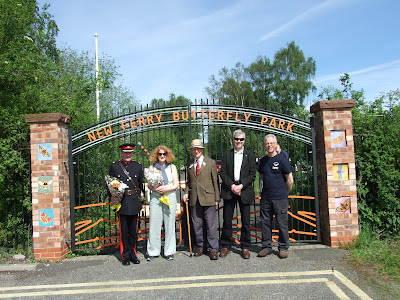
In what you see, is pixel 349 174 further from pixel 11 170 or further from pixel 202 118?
pixel 11 170

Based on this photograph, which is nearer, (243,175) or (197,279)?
(197,279)

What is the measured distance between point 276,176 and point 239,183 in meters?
0.58

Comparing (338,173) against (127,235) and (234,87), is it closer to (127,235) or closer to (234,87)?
(127,235)

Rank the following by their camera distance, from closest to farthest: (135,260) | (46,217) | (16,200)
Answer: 1. (135,260)
2. (46,217)
3. (16,200)

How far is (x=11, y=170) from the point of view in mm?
5930

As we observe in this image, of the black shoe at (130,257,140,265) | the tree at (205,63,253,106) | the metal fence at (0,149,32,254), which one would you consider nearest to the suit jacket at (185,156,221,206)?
the black shoe at (130,257,140,265)

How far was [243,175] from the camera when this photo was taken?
4.81m

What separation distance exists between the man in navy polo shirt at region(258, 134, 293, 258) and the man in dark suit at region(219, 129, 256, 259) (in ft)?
0.76

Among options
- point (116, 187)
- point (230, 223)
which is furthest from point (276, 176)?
point (116, 187)

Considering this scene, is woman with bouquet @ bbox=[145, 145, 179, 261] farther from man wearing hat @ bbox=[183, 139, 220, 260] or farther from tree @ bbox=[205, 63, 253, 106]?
tree @ bbox=[205, 63, 253, 106]

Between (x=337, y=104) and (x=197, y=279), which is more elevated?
(x=337, y=104)

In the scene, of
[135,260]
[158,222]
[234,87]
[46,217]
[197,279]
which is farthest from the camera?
[234,87]

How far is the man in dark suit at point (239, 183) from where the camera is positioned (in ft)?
15.6

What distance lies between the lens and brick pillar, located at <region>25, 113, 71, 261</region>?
510cm
